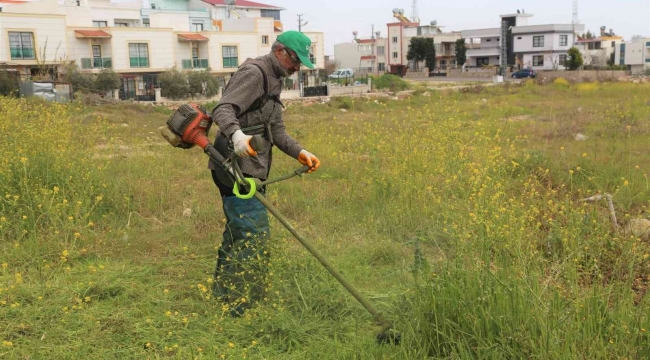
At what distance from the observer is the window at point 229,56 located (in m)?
39.2

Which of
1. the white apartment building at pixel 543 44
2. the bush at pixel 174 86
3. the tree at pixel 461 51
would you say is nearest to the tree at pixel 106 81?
the bush at pixel 174 86

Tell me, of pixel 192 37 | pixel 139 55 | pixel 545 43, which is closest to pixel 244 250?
pixel 139 55

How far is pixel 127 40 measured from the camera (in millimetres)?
34219

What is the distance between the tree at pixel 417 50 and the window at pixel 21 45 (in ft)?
129

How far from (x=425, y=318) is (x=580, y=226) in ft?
3.84

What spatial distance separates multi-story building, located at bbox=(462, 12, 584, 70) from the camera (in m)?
57.8

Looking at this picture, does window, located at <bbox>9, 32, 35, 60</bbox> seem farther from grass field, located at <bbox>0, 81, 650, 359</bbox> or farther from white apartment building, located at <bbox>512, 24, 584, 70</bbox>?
white apartment building, located at <bbox>512, 24, 584, 70</bbox>

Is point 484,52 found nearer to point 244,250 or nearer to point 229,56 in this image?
point 229,56

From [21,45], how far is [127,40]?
553 cm

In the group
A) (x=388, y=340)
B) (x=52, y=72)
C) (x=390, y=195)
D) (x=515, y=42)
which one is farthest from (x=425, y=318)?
(x=515, y=42)

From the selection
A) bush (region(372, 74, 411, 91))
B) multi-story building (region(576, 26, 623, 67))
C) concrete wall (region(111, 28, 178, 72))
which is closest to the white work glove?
bush (region(372, 74, 411, 91))

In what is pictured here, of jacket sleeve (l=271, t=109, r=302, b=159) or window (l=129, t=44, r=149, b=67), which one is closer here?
jacket sleeve (l=271, t=109, r=302, b=159)

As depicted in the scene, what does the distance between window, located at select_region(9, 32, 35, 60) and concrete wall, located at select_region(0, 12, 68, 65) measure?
16 centimetres

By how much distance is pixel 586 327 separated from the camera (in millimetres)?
2549
